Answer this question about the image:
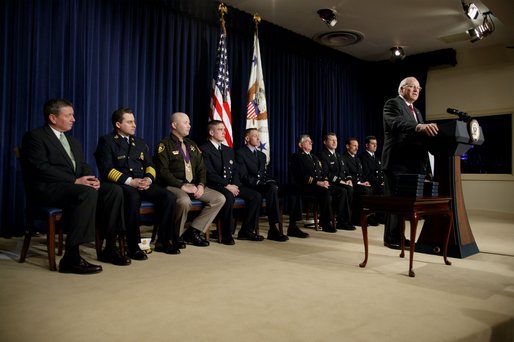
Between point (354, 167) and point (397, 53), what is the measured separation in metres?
2.88

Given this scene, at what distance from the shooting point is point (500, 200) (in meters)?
7.65

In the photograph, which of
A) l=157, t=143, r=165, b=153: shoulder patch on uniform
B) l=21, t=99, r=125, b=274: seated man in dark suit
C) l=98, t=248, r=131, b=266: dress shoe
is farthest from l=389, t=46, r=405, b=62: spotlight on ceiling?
l=98, t=248, r=131, b=266: dress shoe

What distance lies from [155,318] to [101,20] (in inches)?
154

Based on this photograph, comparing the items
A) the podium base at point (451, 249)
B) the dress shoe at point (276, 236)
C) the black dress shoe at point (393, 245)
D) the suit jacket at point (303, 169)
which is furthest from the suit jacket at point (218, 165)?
the podium base at point (451, 249)

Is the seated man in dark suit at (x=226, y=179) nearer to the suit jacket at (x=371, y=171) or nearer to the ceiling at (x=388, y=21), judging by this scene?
the ceiling at (x=388, y=21)

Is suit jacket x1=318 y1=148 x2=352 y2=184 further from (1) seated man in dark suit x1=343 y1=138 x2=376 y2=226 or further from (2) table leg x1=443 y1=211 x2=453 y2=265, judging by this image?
(2) table leg x1=443 y1=211 x2=453 y2=265

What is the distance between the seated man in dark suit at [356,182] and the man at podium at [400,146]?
72.7 inches

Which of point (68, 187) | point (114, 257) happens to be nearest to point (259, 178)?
point (114, 257)

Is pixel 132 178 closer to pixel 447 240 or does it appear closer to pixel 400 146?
pixel 400 146

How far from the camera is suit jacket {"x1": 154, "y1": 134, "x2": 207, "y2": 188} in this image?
150 inches

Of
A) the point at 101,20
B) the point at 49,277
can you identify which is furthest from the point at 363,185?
the point at 49,277

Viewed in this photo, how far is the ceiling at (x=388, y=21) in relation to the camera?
19.6 ft

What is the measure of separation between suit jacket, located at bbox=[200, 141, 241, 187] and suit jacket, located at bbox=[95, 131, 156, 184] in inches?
28.5

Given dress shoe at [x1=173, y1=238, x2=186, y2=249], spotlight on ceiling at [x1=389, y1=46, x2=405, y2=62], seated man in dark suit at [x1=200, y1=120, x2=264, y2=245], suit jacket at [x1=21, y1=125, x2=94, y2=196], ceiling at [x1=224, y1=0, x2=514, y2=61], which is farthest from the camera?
spotlight on ceiling at [x1=389, y1=46, x2=405, y2=62]
